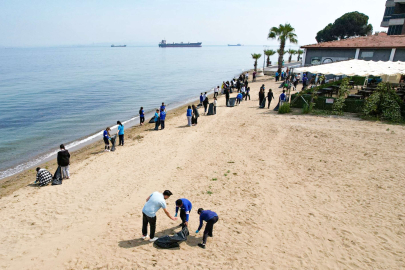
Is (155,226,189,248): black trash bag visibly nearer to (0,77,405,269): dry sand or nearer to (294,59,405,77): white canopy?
(0,77,405,269): dry sand

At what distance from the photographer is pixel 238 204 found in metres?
8.11

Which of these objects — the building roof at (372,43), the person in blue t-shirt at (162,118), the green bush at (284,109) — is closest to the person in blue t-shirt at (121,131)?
the person in blue t-shirt at (162,118)

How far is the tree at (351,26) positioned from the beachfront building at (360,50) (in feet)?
135

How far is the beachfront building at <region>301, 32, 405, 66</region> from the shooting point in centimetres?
2695

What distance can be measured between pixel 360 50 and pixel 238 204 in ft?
94.7

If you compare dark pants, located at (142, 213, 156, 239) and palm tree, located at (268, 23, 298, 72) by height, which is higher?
palm tree, located at (268, 23, 298, 72)

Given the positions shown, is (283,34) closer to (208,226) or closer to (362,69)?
(362,69)

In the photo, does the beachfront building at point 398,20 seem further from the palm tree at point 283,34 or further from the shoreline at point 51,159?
the shoreline at point 51,159

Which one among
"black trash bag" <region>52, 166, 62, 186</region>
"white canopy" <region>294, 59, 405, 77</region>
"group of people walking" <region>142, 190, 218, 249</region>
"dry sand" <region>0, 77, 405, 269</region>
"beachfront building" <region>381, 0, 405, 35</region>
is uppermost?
"beachfront building" <region>381, 0, 405, 35</region>

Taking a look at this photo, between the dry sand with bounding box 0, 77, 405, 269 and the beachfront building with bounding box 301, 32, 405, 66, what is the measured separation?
57.1 ft

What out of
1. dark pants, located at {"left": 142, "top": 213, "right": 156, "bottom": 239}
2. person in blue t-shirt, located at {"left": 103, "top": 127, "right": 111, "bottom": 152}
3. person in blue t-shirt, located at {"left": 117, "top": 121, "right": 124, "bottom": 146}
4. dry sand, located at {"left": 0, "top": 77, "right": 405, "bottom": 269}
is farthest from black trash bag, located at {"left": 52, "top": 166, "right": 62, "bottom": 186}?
dark pants, located at {"left": 142, "top": 213, "right": 156, "bottom": 239}

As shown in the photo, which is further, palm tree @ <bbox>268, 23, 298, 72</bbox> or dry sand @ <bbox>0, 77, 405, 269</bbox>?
palm tree @ <bbox>268, 23, 298, 72</bbox>

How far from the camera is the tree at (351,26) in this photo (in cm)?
6406

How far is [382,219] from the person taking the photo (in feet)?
23.4
